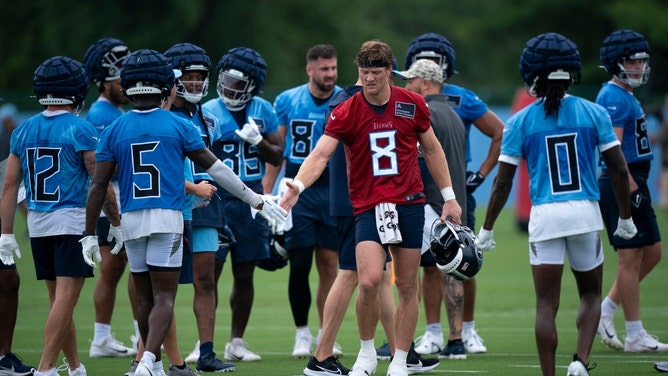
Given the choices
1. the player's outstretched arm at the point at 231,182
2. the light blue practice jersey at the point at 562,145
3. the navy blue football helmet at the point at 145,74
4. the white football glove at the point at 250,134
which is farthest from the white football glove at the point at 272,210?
the white football glove at the point at 250,134

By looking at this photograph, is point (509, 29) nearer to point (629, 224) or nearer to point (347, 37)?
point (347, 37)

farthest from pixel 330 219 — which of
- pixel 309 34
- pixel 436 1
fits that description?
pixel 436 1

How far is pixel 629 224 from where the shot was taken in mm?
8375

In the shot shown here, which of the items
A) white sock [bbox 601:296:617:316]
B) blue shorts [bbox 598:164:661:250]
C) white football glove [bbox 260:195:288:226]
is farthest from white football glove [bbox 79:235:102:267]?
white sock [bbox 601:296:617:316]

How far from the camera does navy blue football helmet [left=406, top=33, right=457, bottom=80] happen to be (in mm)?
10750

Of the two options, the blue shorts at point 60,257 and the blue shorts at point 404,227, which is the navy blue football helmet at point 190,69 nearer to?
the blue shorts at point 60,257

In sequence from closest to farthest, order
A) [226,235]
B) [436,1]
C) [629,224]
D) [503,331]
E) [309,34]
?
[629,224], [226,235], [503,331], [309,34], [436,1]

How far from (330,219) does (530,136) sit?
10.1 feet

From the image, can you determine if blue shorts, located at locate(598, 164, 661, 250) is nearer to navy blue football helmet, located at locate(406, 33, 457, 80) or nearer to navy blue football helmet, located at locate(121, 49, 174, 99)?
navy blue football helmet, located at locate(406, 33, 457, 80)

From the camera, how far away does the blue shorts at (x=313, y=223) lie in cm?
1045

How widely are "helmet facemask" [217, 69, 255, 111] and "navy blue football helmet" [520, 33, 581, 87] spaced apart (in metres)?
3.05

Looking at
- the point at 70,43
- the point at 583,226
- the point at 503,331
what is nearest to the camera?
the point at 583,226

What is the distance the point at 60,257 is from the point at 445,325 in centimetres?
535

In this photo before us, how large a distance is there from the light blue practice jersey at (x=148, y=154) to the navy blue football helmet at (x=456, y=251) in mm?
1851
